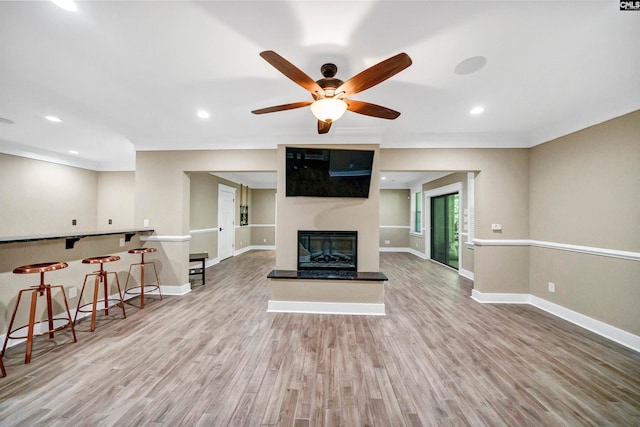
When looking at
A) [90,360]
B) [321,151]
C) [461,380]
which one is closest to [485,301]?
[461,380]

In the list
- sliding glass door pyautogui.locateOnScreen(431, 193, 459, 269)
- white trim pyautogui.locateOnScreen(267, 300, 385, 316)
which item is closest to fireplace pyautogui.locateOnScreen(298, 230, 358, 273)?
white trim pyautogui.locateOnScreen(267, 300, 385, 316)

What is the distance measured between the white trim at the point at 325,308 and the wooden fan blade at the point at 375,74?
2.55m

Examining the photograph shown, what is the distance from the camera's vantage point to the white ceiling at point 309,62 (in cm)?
142

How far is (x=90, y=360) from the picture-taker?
6.95ft

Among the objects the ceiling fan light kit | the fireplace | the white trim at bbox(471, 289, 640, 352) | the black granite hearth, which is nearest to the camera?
the ceiling fan light kit

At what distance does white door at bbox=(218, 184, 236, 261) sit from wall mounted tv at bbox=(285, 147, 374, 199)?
12.7 ft

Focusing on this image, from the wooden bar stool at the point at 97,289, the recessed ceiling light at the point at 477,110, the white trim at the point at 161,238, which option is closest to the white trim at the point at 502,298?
the recessed ceiling light at the point at 477,110

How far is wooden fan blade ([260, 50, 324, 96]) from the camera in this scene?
1.34 meters

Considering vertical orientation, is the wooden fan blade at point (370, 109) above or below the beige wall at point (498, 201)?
above

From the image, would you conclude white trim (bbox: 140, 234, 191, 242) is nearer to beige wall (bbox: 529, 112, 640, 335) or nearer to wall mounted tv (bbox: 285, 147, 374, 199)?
wall mounted tv (bbox: 285, 147, 374, 199)

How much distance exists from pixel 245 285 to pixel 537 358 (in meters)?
4.07

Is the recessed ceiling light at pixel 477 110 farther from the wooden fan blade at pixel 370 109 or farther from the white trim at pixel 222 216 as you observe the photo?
the white trim at pixel 222 216

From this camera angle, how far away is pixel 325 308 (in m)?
3.17

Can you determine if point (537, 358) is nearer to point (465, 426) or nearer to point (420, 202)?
point (465, 426)
